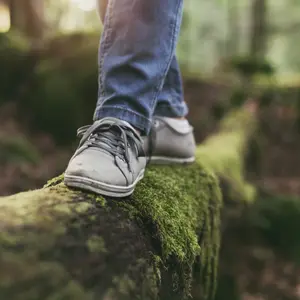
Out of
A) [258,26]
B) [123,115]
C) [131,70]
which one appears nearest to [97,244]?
[123,115]

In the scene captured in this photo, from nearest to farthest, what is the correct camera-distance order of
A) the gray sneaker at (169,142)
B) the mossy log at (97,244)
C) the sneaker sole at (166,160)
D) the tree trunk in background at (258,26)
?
the mossy log at (97,244), the gray sneaker at (169,142), the sneaker sole at (166,160), the tree trunk in background at (258,26)

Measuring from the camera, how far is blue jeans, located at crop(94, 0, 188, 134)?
1.72m

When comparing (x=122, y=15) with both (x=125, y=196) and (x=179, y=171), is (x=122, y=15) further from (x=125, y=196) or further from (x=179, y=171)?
(x=179, y=171)

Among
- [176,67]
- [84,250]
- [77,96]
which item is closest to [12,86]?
[77,96]

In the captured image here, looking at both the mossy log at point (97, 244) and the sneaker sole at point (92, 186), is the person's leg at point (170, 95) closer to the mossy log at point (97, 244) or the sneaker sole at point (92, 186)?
the mossy log at point (97, 244)

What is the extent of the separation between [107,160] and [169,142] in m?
0.74

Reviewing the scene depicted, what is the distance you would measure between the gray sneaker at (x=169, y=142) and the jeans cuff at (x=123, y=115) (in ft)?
0.89

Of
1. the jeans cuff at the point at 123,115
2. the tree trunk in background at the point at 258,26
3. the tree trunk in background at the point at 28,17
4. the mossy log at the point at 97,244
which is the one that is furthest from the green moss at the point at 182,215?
the tree trunk in background at the point at 258,26

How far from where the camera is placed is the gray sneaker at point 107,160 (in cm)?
148

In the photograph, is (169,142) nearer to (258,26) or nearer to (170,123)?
(170,123)

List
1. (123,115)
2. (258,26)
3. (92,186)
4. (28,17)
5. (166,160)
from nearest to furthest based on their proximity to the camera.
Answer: (92,186)
(123,115)
(166,160)
(28,17)
(258,26)

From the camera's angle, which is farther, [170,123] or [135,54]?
[170,123]

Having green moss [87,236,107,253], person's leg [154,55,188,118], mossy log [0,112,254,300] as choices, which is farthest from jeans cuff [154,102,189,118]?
green moss [87,236,107,253]

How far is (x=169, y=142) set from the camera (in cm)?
226
